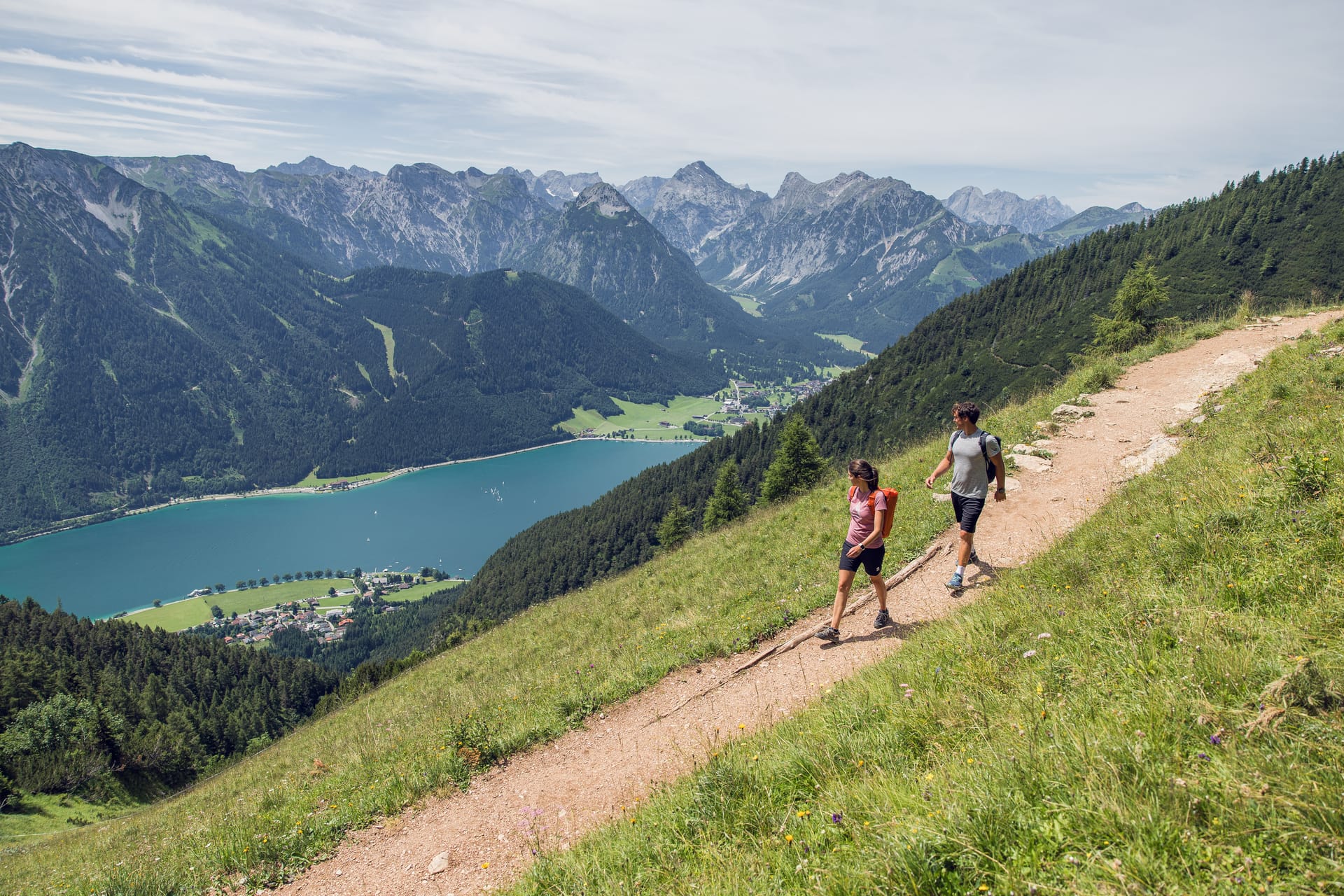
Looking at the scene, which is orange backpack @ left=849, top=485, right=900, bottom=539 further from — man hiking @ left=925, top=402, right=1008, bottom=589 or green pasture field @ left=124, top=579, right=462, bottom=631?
green pasture field @ left=124, top=579, right=462, bottom=631

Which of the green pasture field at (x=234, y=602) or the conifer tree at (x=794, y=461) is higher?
the conifer tree at (x=794, y=461)

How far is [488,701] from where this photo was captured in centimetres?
1364

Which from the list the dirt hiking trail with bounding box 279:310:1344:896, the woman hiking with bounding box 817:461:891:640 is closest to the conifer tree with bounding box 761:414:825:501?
the dirt hiking trail with bounding box 279:310:1344:896

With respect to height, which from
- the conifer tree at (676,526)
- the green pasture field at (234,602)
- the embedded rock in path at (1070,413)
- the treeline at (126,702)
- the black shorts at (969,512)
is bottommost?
the green pasture field at (234,602)

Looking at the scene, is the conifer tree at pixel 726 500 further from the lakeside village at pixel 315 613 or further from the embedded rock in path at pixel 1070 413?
the lakeside village at pixel 315 613

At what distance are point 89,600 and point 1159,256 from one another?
913 ft

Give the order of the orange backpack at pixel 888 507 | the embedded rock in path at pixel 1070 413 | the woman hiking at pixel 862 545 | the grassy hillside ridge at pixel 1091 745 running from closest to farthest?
1. the grassy hillside ridge at pixel 1091 745
2. the orange backpack at pixel 888 507
3. the woman hiking at pixel 862 545
4. the embedded rock in path at pixel 1070 413

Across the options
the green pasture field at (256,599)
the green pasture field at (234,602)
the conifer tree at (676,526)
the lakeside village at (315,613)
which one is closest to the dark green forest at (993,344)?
the lakeside village at (315,613)

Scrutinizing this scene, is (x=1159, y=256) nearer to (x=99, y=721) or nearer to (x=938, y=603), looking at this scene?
(x=938, y=603)

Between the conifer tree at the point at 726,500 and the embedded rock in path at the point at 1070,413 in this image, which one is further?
the conifer tree at the point at 726,500

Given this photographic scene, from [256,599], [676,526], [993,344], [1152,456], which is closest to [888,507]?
[1152,456]

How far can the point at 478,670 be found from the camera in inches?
700

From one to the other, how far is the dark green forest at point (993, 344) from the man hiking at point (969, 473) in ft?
269

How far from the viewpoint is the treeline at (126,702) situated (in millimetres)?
37719
